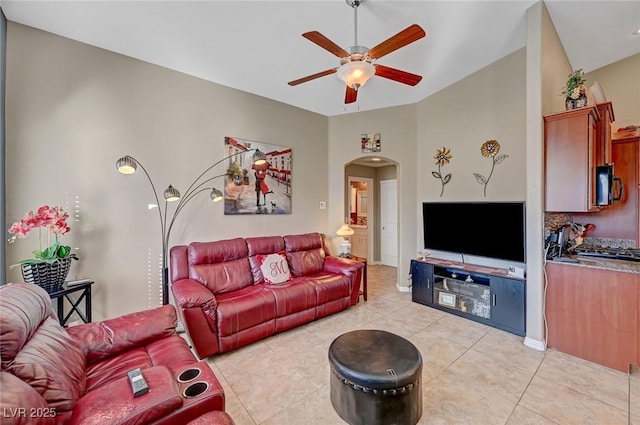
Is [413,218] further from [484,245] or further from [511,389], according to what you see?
[511,389]

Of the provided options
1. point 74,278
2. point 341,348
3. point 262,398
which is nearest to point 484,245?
point 341,348

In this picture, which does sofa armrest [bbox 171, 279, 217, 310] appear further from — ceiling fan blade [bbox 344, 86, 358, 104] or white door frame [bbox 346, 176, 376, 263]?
white door frame [bbox 346, 176, 376, 263]

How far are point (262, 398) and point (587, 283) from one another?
117 inches

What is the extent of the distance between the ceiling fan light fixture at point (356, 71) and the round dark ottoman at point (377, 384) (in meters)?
2.05

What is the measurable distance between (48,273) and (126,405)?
1888 mm

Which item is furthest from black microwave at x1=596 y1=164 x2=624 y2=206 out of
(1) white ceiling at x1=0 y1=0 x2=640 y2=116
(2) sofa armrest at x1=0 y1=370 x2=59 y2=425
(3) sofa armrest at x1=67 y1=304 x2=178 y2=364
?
(2) sofa armrest at x1=0 y1=370 x2=59 y2=425

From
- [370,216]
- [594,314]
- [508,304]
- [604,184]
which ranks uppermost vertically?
[604,184]

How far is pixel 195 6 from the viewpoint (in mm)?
2283

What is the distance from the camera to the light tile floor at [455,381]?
183cm

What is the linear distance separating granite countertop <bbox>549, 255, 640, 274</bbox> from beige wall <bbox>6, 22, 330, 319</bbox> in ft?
12.2

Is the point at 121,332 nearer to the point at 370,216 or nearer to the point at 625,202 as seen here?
the point at 625,202

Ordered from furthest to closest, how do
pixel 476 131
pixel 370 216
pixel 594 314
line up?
pixel 370 216 < pixel 476 131 < pixel 594 314

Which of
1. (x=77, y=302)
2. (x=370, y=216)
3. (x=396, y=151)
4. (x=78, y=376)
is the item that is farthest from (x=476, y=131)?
(x=77, y=302)

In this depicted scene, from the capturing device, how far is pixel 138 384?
123 centimetres
